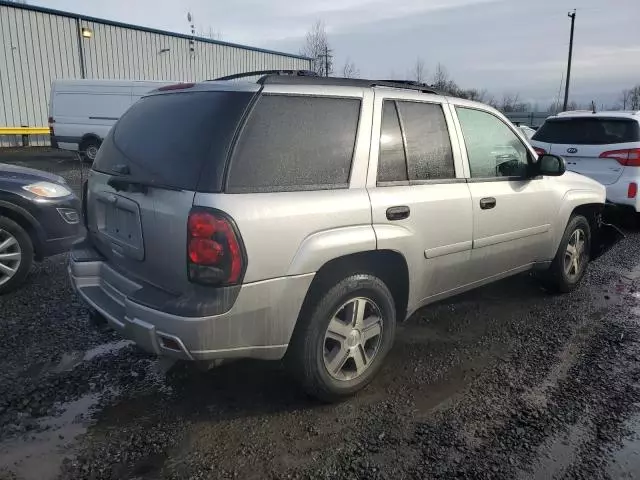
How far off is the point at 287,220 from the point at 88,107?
1511cm

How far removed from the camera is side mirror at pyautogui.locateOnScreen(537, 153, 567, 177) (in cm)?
429

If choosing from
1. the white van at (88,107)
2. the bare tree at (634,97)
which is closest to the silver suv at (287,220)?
the white van at (88,107)

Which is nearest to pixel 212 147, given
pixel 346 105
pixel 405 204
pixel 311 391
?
pixel 346 105

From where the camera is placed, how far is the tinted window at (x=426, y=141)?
3.38 m

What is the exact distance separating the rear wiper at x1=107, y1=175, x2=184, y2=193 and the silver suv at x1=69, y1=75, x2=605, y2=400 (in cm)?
1

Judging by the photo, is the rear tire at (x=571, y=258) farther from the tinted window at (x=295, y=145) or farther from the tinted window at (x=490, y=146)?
the tinted window at (x=295, y=145)

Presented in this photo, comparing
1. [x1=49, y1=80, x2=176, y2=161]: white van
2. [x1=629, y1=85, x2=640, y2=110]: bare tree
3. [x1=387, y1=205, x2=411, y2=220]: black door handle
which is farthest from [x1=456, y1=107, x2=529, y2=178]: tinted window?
[x1=629, y1=85, x2=640, y2=110]: bare tree

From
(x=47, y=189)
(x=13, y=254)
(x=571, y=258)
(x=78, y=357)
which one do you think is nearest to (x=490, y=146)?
(x=571, y=258)

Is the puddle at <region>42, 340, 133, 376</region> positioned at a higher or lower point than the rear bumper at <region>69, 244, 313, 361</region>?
lower

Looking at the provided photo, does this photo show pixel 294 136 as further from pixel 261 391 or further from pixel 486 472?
pixel 486 472

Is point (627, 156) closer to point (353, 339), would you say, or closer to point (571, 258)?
point (571, 258)

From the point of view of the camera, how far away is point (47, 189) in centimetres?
502

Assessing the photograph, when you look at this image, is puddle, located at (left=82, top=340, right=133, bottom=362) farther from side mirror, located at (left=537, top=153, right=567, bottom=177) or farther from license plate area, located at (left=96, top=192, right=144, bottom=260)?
side mirror, located at (left=537, top=153, right=567, bottom=177)

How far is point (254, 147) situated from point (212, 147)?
8.3 inches
